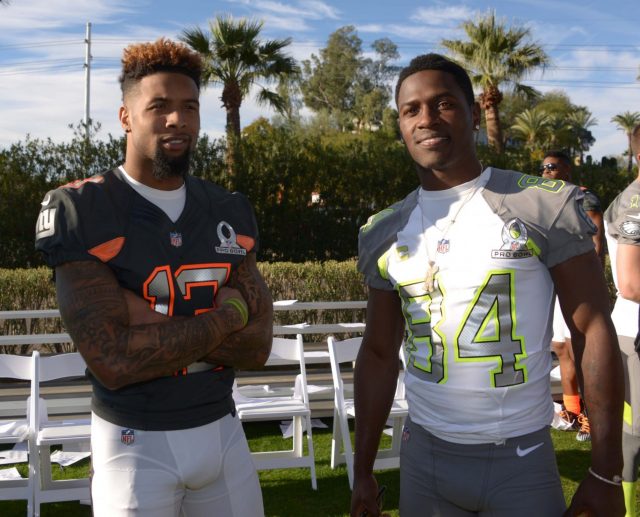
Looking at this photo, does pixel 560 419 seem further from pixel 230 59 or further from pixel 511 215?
pixel 230 59

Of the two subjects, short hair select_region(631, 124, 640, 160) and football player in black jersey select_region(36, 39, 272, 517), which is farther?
short hair select_region(631, 124, 640, 160)

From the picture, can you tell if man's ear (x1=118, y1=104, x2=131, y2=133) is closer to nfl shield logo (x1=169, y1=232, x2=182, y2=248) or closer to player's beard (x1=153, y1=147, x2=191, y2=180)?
player's beard (x1=153, y1=147, x2=191, y2=180)

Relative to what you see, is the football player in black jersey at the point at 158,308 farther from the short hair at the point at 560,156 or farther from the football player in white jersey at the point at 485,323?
the short hair at the point at 560,156

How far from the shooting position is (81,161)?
12.9m

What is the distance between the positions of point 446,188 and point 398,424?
140 inches

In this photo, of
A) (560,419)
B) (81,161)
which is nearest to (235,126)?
(81,161)

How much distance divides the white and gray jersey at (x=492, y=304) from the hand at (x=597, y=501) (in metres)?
0.23

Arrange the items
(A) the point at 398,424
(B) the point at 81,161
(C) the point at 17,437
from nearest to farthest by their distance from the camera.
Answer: (C) the point at 17,437 < (A) the point at 398,424 < (B) the point at 81,161

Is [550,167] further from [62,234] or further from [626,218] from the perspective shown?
[62,234]

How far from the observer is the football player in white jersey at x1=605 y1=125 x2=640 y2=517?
3586mm

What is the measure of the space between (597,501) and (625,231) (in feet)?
6.19

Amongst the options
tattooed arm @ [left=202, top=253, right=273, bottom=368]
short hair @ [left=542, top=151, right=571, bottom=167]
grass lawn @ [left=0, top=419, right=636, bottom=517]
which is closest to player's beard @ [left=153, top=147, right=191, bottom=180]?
tattooed arm @ [left=202, top=253, right=273, bottom=368]

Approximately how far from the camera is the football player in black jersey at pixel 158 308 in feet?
7.91

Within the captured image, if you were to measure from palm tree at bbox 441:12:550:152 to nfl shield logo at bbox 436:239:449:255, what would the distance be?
60.2ft
